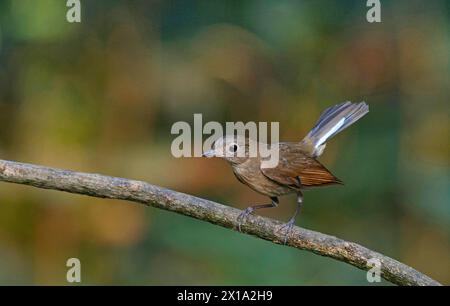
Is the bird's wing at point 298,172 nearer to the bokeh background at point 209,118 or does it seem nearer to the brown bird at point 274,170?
the brown bird at point 274,170

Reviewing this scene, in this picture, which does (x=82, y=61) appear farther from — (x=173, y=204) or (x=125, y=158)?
(x=173, y=204)

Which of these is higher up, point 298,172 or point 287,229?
point 298,172

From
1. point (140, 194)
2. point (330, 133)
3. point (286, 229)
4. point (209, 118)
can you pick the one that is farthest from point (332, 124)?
point (140, 194)

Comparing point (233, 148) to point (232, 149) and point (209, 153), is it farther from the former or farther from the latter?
point (209, 153)

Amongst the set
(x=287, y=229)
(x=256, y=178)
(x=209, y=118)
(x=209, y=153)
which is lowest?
(x=287, y=229)

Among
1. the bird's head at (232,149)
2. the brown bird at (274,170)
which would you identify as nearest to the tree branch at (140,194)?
the brown bird at (274,170)

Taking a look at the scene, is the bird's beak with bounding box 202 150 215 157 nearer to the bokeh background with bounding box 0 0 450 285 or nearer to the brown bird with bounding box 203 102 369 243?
the brown bird with bounding box 203 102 369 243
